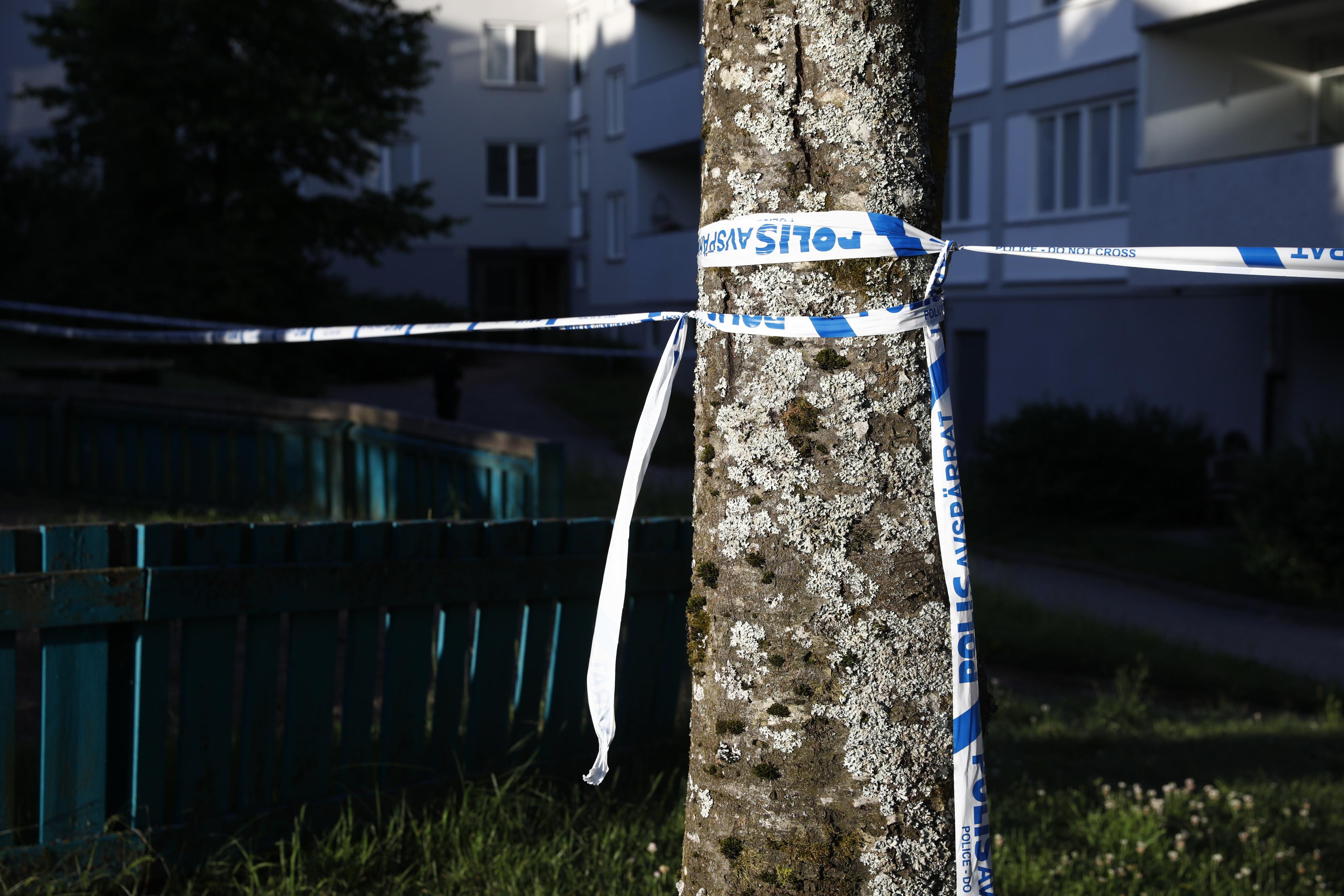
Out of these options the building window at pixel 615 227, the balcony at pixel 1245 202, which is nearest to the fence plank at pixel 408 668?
the balcony at pixel 1245 202

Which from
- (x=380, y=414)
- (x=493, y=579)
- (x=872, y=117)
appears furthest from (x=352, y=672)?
(x=380, y=414)

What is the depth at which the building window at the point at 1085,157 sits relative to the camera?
721 inches

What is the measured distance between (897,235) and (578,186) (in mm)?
37483

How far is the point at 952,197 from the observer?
21.5 m

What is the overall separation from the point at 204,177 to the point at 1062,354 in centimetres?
1405

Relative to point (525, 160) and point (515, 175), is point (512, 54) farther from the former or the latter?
point (515, 175)

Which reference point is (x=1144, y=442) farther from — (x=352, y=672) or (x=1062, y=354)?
(x=352, y=672)

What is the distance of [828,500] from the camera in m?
2.21

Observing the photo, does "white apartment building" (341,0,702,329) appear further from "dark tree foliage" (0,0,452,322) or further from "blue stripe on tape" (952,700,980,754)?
"blue stripe on tape" (952,700,980,754)

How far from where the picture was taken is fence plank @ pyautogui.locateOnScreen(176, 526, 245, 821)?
3.60 meters

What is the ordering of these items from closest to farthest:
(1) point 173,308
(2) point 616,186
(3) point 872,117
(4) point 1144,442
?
(3) point 872,117 → (4) point 1144,442 → (1) point 173,308 → (2) point 616,186

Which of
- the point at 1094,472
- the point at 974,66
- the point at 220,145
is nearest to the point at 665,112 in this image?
the point at 974,66

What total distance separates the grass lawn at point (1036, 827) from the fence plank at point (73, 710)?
0.52 ft

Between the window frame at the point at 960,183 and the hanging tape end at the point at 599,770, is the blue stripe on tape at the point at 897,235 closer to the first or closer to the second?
the hanging tape end at the point at 599,770
